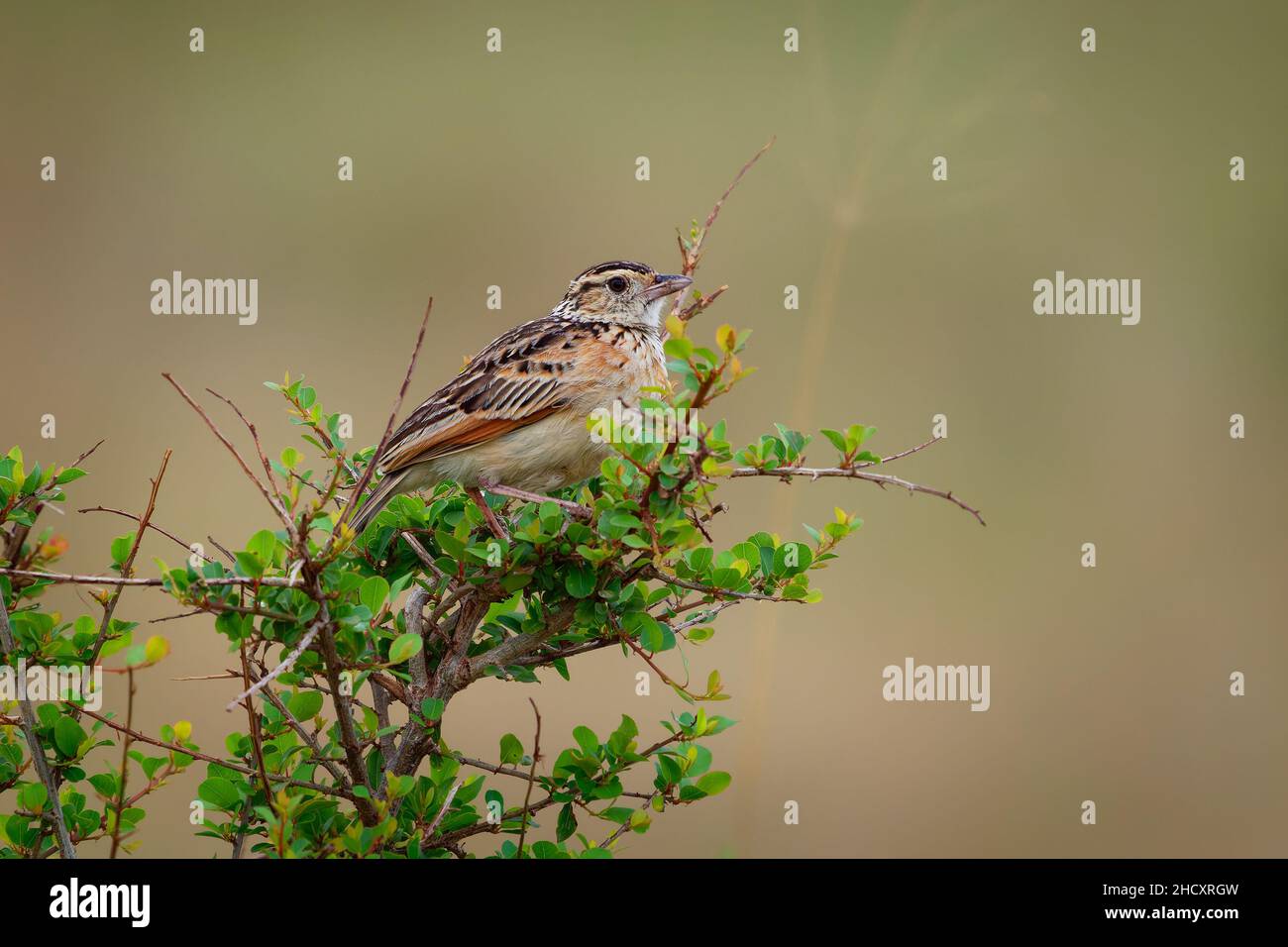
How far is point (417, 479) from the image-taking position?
403cm

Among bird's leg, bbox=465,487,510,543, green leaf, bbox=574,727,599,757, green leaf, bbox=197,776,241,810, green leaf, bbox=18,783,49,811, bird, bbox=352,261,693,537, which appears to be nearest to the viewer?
green leaf, bbox=197,776,241,810

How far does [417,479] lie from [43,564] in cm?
116

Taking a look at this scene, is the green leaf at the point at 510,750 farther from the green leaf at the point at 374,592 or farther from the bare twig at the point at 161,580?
the bare twig at the point at 161,580

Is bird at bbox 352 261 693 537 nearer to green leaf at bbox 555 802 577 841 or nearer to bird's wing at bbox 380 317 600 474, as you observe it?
bird's wing at bbox 380 317 600 474

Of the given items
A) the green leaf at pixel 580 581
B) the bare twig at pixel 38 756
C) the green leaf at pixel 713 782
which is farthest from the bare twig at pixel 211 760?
the green leaf at pixel 713 782

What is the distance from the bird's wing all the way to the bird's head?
0.75ft

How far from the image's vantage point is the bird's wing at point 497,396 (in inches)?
158

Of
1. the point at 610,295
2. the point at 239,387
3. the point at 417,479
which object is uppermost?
the point at 239,387

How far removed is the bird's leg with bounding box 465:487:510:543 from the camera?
3399 millimetres

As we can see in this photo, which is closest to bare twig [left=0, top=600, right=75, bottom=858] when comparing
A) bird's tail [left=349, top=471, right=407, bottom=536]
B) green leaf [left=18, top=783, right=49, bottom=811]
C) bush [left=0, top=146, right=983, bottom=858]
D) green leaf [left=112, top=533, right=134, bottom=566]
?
bush [left=0, top=146, right=983, bottom=858]

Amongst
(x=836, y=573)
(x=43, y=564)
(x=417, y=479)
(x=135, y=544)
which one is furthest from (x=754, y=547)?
(x=836, y=573)

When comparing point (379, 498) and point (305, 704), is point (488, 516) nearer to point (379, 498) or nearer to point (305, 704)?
point (379, 498)

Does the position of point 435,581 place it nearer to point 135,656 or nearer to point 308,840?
point 308,840

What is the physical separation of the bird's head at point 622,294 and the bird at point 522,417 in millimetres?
141
